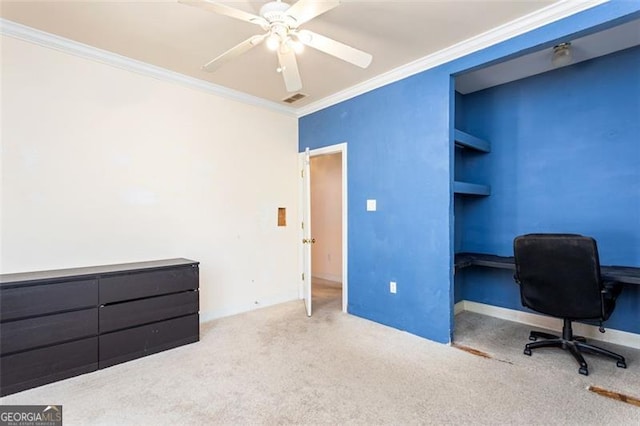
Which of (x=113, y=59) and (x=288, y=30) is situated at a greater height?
(x=113, y=59)

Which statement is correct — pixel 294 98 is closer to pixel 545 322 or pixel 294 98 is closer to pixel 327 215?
pixel 327 215

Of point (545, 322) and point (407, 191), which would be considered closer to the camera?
point (407, 191)

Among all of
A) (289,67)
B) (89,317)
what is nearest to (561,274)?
(289,67)

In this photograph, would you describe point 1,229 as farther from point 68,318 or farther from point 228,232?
point 228,232

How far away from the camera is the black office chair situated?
7.57ft

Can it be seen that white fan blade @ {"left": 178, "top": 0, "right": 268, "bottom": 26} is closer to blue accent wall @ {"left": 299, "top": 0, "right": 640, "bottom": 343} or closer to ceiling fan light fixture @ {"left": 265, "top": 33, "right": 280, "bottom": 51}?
ceiling fan light fixture @ {"left": 265, "top": 33, "right": 280, "bottom": 51}

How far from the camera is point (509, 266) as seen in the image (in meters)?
3.13

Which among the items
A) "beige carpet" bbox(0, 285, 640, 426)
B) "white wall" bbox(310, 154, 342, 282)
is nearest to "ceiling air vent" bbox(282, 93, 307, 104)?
"white wall" bbox(310, 154, 342, 282)

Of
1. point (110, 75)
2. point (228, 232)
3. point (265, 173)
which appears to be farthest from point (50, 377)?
point (265, 173)

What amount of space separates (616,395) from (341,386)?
1842 millimetres

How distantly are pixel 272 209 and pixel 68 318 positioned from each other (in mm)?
2415

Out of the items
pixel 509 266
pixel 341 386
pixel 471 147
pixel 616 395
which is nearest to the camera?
pixel 616 395

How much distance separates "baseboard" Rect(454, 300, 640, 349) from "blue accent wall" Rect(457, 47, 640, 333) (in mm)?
69

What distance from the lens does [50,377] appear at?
7.46 ft
